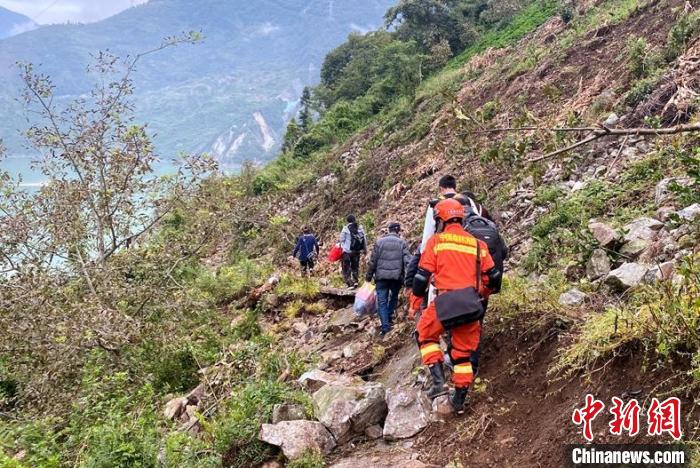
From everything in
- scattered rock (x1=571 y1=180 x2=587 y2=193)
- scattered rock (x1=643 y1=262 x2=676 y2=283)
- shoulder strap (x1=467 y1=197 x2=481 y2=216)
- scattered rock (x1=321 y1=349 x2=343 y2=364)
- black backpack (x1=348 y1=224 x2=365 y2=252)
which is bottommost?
scattered rock (x1=321 y1=349 x2=343 y2=364)

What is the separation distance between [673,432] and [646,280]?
175cm

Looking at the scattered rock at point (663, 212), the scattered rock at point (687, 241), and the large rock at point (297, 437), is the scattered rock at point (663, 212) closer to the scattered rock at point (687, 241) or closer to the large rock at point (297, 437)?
the scattered rock at point (687, 241)

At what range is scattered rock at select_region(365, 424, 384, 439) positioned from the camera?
422cm

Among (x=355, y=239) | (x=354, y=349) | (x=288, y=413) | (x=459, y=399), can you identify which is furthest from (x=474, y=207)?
(x=355, y=239)

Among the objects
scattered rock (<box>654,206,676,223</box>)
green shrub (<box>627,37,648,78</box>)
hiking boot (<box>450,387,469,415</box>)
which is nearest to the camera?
hiking boot (<box>450,387,469,415</box>)

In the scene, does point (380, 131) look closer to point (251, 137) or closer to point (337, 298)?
point (337, 298)

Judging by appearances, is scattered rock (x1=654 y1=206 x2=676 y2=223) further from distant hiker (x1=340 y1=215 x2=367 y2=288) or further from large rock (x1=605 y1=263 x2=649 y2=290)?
distant hiker (x1=340 y1=215 x2=367 y2=288)

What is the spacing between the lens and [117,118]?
8.35 meters

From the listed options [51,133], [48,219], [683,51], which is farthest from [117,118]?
[683,51]

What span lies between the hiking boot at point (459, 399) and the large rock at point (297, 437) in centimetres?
101

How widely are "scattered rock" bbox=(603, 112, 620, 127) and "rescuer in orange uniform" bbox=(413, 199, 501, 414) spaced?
18.6ft

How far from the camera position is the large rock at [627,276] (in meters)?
4.34

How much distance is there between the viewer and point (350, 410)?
14.1ft

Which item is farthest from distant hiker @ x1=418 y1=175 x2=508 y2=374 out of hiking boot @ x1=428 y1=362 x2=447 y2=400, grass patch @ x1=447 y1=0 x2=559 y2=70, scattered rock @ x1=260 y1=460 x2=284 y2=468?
grass patch @ x1=447 y1=0 x2=559 y2=70
